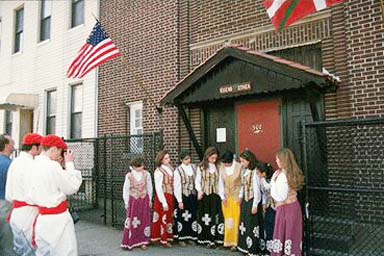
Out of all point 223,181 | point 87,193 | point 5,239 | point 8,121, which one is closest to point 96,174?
point 87,193

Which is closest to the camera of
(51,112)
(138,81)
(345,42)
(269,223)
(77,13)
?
(269,223)

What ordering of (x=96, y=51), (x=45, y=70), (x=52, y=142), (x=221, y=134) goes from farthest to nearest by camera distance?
(x=45, y=70) → (x=96, y=51) → (x=221, y=134) → (x=52, y=142)

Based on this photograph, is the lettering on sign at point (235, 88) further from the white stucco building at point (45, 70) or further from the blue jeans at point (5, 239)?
the white stucco building at point (45, 70)

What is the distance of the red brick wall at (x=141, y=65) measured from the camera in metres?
10.2

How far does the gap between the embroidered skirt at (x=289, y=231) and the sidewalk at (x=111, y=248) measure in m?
1.23

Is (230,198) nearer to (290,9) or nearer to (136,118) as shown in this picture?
(290,9)

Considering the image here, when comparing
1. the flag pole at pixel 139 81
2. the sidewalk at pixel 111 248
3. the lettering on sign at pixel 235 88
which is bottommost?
the sidewalk at pixel 111 248

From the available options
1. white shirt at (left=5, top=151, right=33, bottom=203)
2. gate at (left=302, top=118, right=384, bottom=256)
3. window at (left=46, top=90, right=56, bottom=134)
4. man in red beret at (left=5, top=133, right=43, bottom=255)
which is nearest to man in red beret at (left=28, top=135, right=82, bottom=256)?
man in red beret at (left=5, top=133, right=43, bottom=255)

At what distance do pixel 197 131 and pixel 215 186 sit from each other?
243cm

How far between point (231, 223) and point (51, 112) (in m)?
9.79

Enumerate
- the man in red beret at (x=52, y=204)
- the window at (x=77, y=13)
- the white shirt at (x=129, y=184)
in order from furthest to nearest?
1. the window at (x=77, y=13)
2. the white shirt at (x=129, y=184)
3. the man in red beret at (x=52, y=204)

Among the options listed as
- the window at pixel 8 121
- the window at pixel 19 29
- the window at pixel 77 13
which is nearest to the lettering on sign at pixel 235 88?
the window at pixel 77 13

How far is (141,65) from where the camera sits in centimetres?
1098

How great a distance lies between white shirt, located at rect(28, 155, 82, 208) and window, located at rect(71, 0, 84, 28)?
32.9ft
